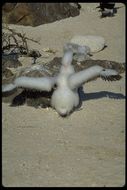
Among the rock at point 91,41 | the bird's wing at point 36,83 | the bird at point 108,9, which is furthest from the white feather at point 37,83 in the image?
the bird at point 108,9

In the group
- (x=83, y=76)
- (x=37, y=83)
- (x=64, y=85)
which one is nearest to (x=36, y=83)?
(x=37, y=83)

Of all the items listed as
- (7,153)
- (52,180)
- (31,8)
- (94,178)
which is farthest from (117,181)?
(31,8)

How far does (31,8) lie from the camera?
14156mm

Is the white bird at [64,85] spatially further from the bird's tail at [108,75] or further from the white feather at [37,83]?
the bird's tail at [108,75]

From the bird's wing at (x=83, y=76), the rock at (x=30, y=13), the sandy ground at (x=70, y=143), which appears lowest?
the sandy ground at (x=70, y=143)

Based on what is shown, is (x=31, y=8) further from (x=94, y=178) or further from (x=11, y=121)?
(x=94, y=178)

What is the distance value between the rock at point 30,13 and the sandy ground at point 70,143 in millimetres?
4590

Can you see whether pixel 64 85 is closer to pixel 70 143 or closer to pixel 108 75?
pixel 108 75

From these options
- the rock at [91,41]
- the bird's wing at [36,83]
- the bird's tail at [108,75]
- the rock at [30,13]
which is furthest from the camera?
the rock at [30,13]

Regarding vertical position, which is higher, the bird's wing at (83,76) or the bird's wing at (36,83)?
the bird's wing at (83,76)

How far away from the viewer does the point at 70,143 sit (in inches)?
285

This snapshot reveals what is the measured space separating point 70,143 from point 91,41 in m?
5.29

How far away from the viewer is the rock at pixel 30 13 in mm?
14094

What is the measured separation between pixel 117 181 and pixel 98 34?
25.9 ft
